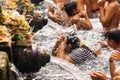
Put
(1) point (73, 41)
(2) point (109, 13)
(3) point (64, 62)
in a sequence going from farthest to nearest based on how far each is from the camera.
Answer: (2) point (109, 13)
(1) point (73, 41)
(3) point (64, 62)

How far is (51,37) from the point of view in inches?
274

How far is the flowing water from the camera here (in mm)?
3920

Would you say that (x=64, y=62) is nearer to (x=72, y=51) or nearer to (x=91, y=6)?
(x=72, y=51)

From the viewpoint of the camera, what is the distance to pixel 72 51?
5.68 metres

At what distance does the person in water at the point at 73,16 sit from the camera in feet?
24.0

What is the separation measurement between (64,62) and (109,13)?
204cm

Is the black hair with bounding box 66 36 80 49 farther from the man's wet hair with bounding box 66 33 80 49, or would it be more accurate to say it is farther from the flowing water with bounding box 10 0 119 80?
the flowing water with bounding box 10 0 119 80

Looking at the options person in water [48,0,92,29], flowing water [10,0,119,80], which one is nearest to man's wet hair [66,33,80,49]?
flowing water [10,0,119,80]

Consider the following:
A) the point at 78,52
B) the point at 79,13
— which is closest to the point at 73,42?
the point at 78,52

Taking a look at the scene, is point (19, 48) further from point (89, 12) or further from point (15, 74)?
point (89, 12)

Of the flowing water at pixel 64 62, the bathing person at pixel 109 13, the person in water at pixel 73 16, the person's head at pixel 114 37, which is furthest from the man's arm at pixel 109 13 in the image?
the person's head at pixel 114 37

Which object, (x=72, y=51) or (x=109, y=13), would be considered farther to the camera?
(x=109, y=13)

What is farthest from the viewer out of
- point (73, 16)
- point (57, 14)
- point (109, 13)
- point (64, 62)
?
point (57, 14)

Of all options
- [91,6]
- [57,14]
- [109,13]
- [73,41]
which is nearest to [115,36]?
[73,41]
